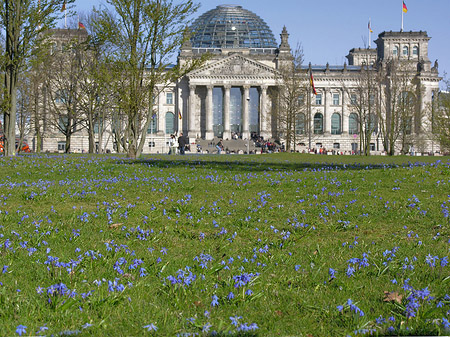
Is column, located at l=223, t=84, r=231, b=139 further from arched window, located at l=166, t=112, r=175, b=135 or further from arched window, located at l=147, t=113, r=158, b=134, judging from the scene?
arched window, located at l=147, t=113, r=158, b=134

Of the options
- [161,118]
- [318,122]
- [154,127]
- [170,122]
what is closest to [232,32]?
[170,122]

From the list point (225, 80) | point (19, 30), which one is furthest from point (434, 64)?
point (19, 30)

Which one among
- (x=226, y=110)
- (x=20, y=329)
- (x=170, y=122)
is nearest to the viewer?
(x=20, y=329)

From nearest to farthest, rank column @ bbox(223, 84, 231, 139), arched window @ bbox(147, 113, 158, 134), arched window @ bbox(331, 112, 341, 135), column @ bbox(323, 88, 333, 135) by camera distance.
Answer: column @ bbox(223, 84, 231, 139), arched window @ bbox(147, 113, 158, 134), column @ bbox(323, 88, 333, 135), arched window @ bbox(331, 112, 341, 135)

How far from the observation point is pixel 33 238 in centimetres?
722

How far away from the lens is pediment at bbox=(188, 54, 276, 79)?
111m

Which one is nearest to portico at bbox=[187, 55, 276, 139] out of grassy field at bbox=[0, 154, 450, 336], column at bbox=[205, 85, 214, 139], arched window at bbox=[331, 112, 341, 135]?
column at bbox=[205, 85, 214, 139]

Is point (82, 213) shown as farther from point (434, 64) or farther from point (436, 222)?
point (434, 64)

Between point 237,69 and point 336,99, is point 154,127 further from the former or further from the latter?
point 336,99

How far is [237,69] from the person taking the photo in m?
111

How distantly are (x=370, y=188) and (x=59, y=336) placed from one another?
984cm

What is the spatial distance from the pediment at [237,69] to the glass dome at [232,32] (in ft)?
34.7

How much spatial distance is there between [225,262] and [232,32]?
12173 centimetres

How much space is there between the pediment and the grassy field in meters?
100
